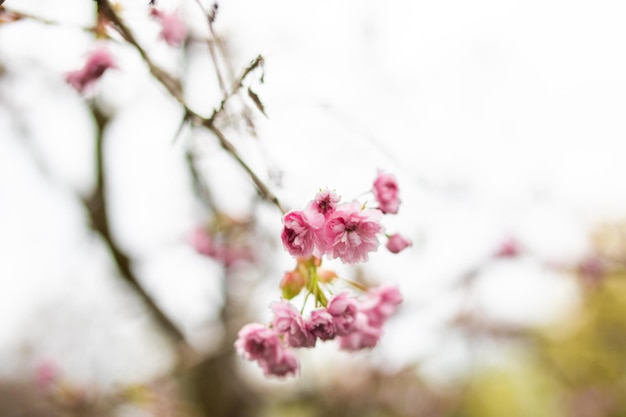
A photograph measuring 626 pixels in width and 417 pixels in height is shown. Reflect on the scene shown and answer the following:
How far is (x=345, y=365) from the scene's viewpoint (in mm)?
5184

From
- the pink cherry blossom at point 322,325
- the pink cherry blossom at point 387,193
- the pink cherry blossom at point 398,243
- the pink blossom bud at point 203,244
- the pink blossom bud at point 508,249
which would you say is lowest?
the pink cherry blossom at point 322,325

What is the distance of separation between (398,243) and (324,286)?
0.75 feet

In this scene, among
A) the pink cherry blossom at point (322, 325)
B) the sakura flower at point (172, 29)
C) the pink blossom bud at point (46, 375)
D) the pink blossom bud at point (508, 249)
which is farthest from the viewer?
the pink blossom bud at point (508, 249)

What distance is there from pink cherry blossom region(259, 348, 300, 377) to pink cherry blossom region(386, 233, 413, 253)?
0.38m

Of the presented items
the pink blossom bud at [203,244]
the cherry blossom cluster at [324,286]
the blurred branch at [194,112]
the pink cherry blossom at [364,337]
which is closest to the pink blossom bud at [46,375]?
the pink blossom bud at [203,244]

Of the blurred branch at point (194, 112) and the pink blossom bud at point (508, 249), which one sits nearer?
the blurred branch at point (194, 112)

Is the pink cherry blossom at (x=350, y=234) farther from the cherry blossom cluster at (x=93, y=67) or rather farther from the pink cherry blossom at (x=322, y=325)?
the cherry blossom cluster at (x=93, y=67)

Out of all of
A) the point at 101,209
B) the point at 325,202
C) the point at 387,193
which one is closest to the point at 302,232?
the point at 325,202

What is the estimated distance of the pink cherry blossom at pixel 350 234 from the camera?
107 cm

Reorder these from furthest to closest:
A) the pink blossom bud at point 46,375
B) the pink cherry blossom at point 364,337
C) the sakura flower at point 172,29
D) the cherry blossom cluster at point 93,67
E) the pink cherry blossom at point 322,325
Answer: the pink blossom bud at point 46,375 → the cherry blossom cluster at point 93,67 → the sakura flower at point 172,29 → the pink cherry blossom at point 364,337 → the pink cherry blossom at point 322,325

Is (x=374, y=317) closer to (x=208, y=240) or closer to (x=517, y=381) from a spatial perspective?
(x=208, y=240)

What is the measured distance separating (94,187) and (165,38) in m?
3.29

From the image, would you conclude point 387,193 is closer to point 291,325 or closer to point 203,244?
point 291,325

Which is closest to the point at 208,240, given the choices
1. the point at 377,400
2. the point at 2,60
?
the point at 2,60
